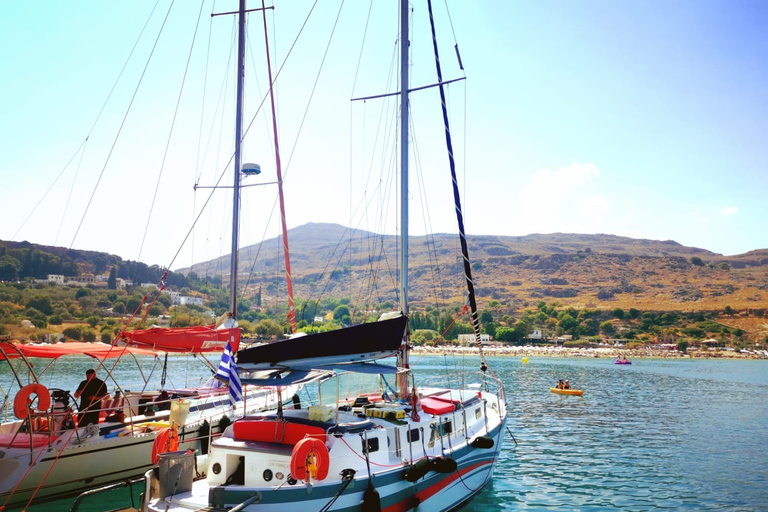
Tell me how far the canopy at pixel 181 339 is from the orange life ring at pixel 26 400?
9.29 feet

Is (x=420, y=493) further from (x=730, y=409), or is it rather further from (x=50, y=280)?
(x=50, y=280)

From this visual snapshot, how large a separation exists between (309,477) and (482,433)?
7.79 meters

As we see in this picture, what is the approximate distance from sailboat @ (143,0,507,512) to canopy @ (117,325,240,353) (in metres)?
5.98

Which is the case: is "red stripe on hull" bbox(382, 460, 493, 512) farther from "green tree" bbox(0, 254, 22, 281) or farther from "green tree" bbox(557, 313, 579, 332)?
"green tree" bbox(557, 313, 579, 332)

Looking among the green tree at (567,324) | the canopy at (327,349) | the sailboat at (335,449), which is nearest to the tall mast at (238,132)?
the sailboat at (335,449)

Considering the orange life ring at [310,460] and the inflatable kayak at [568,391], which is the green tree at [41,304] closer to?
the inflatable kayak at [568,391]

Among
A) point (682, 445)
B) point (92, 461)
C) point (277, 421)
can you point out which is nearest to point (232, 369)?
point (277, 421)

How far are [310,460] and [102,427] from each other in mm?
10139

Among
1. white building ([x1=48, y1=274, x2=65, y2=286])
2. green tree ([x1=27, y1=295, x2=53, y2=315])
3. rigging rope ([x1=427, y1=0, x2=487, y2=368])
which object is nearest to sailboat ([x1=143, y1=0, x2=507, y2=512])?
rigging rope ([x1=427, y1=0, x2=487, y2=368])

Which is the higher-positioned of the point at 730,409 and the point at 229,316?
the point at 229,316

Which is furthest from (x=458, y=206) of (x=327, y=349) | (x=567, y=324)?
(x=567, y=324)

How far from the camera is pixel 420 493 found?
13.0 m

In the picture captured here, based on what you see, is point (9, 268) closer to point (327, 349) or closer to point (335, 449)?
point (327, 349)

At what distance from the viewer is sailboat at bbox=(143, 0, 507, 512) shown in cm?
1056
